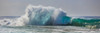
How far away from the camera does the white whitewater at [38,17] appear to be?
416cm

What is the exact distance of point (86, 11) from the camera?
13.9 ft

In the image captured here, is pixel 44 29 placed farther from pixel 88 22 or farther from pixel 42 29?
pixel 88 22

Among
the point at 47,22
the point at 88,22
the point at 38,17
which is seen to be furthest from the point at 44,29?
the point at 88,22

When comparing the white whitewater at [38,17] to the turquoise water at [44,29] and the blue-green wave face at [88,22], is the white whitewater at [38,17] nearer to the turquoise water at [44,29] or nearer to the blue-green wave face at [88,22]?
the turquoise water at [44,29]

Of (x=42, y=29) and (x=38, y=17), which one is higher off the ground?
(x=38, y=17)

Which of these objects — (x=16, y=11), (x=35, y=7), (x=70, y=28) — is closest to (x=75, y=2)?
(x=70, y=28)

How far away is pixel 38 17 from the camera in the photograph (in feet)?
14.1

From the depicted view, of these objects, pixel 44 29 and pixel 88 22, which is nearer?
pixel 44 29

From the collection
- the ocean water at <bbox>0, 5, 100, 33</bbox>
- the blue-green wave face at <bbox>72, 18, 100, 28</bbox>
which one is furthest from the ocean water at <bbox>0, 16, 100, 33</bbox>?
→ the blue-green wave face at <bbox>72, 18, 100, 28</bbox>

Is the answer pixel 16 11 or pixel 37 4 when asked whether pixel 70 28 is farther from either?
pixel 16 11

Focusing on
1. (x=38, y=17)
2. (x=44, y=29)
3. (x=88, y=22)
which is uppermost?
(x=38, y=17)

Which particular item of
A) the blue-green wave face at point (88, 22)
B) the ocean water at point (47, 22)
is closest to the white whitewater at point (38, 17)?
the ocean water at point (47, 22)

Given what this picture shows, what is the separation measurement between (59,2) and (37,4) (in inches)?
18.8

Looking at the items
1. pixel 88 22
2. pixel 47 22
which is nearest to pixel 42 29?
pixel 47 22
